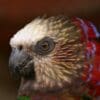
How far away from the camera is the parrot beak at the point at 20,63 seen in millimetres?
1382

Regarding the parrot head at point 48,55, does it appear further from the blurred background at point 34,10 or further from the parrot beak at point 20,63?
the blurred background at point 34,10

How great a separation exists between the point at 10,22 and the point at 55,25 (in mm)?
426

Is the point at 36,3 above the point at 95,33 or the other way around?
above

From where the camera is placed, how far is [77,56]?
4.64 ft

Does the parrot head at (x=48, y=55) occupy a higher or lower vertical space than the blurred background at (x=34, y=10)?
lower

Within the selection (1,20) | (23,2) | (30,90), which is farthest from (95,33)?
(1,20)

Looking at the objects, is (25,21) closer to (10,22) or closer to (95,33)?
(10,22)

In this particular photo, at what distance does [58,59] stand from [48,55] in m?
0.03

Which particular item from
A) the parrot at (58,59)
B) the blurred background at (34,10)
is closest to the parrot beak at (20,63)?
the parrot at (58,59)

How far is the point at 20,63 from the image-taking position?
1382 mm

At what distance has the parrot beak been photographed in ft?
4.53

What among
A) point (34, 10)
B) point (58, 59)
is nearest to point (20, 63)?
point (58, 59)

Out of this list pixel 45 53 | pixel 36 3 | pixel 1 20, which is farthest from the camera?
pixel 1 20

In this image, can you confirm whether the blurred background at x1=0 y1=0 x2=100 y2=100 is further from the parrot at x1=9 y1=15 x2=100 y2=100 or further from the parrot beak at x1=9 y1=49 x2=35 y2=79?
the parrot beak at x1=9 y1=49 x2=35 y2=79
